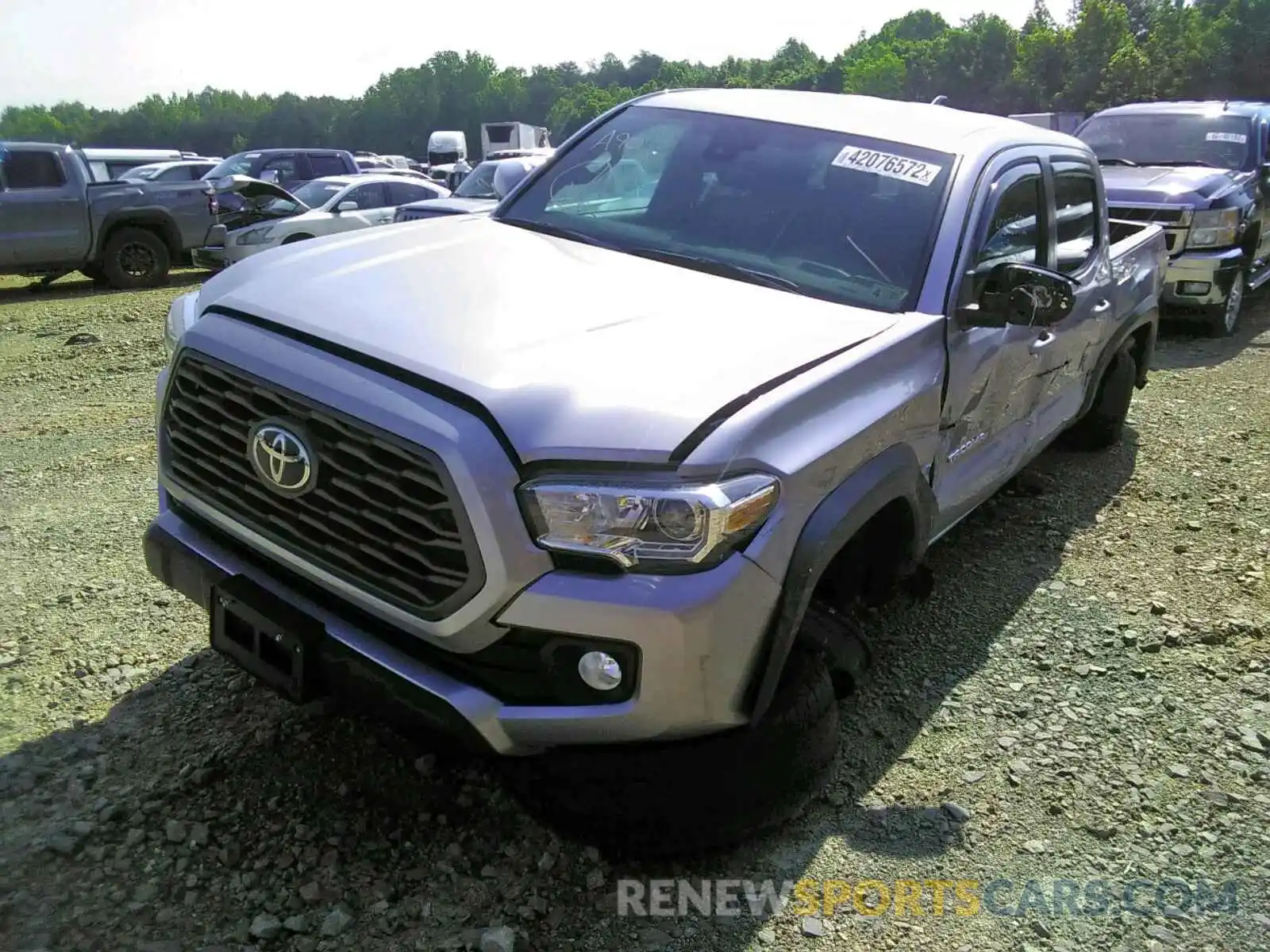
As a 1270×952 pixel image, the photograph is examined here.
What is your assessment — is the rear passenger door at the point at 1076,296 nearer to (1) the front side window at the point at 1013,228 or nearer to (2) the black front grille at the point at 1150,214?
(1) the front side window at the point at 1013,228

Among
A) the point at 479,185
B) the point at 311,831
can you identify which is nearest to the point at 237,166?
the point at 479,185

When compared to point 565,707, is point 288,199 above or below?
above

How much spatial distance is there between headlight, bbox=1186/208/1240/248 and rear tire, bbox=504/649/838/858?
6.99 metres

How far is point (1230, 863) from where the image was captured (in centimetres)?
275

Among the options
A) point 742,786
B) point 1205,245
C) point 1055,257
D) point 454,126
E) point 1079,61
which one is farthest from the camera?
point 454,126

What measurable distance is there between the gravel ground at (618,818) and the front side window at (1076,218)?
1.25 m

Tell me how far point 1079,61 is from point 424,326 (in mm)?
77168

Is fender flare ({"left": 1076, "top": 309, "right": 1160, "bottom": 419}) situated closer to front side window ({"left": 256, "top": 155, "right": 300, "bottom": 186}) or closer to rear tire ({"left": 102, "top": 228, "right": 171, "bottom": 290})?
rear tire ({"left": 102, "top": 228, "right": 171, "bottom": 290})

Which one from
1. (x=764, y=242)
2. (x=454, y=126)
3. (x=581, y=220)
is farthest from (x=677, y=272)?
(x=454, y=126)

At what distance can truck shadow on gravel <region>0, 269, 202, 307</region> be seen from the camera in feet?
39.9

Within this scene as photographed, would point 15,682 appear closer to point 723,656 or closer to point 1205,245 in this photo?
point 723,656

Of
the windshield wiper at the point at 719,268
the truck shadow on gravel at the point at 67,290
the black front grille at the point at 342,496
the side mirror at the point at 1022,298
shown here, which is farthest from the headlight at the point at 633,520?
the truck shadow on gravel at the point at 67,290

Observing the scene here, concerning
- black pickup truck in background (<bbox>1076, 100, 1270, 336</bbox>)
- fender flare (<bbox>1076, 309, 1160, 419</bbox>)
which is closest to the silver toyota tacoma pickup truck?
fender flare (<bbox>1076, 309, 1160, 419</bbox>)

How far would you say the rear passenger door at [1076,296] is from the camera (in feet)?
13.3
